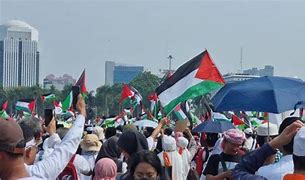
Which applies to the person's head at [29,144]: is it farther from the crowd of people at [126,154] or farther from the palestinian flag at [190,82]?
the palestinian flag at [190,82]

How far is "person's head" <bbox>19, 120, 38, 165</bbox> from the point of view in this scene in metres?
4.12

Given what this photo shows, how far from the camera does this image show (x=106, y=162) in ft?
18.8

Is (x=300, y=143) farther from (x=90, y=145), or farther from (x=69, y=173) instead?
(x=90, y=145)

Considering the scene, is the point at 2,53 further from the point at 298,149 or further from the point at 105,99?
the point at 298,149

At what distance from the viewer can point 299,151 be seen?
3.74 m

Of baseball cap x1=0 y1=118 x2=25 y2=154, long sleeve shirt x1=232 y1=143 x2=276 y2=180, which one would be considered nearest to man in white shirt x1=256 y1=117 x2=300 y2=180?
long sleeve shirt x1=232 y1=143 x2=276 y2=180

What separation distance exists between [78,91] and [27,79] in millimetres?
195438

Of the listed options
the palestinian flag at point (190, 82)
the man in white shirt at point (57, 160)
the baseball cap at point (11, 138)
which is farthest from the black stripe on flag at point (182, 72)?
the baseball cap at point (11, 138)

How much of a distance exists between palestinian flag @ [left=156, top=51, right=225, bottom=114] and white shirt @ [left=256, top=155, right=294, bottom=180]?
3730mm

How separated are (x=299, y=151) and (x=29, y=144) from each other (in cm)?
179

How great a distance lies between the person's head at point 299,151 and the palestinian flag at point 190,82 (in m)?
4.27

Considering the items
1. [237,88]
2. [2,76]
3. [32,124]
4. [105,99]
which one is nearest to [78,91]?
[32,124]

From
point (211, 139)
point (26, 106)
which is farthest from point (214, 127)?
point (26, 106)

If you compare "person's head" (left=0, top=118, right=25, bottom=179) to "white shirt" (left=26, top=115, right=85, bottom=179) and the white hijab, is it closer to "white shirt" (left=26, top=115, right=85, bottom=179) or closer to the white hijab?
"white shirt" (left=26, top=115, right=85, bottom=179)
